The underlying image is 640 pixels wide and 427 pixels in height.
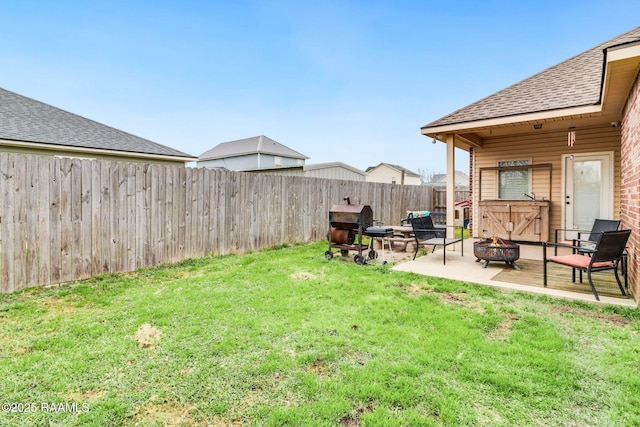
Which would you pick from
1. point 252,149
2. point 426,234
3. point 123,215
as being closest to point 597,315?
point 426,234

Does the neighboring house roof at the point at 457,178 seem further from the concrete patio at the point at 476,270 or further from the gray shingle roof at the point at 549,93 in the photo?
the concrete patio at the point at 476,270

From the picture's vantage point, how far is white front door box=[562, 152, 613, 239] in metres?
7.42

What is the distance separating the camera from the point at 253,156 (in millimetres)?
24703

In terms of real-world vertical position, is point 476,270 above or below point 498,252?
below

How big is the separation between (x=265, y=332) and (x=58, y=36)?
1285 cm

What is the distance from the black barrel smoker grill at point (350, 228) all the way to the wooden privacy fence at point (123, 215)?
6.41 feet

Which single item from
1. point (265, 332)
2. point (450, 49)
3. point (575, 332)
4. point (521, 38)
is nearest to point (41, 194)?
point (265, 332)

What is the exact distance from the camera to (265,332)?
3.03 m

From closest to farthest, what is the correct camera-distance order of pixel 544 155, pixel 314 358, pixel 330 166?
pixel 314 358 → pixel 544 155 → pixel 330 166

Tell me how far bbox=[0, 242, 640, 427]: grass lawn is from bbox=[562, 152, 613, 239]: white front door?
5332 millimetres

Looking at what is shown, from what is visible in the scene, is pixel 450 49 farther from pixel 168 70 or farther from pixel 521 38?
pixel 168 70

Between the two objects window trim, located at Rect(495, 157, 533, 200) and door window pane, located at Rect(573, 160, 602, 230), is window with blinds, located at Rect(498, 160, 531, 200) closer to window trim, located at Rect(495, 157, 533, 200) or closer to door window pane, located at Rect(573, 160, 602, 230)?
window trim, located at Rect(495, 157, 533, 200)

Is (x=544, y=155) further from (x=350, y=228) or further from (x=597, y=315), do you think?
(x=597, y=315)

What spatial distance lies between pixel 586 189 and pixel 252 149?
69.7 ft
